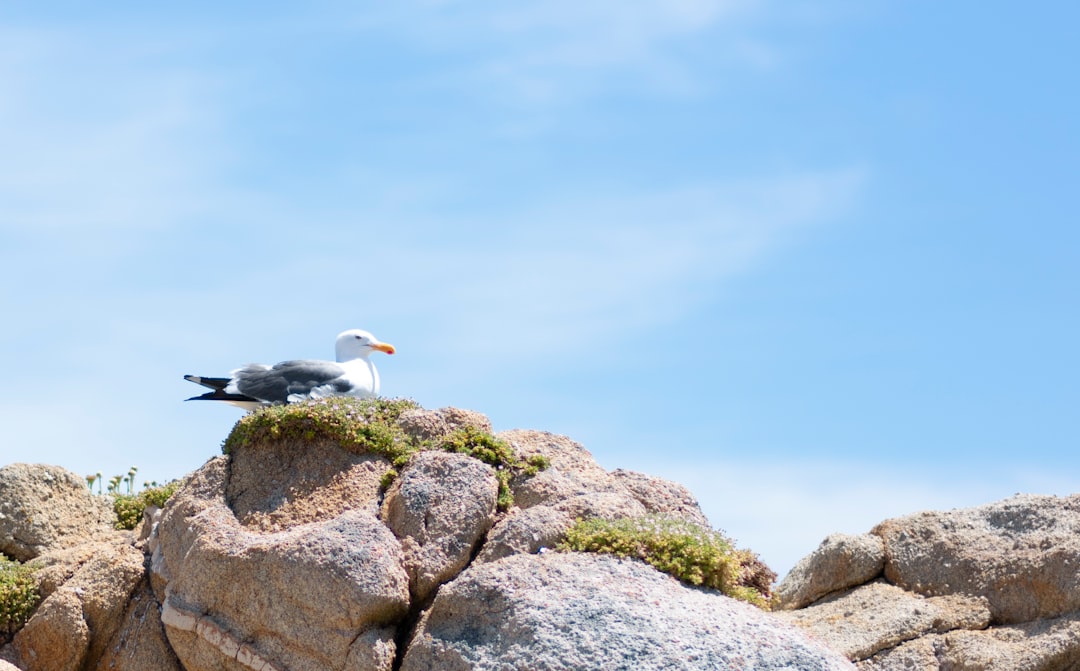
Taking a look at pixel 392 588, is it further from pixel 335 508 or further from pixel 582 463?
pixel 582 463

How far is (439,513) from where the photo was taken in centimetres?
1193

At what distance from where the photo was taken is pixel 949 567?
1517 centimetres

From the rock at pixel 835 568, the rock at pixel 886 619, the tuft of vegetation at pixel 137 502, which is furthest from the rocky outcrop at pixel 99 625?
the rock at pixel 835 568

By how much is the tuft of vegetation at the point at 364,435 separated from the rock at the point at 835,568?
15.3ft

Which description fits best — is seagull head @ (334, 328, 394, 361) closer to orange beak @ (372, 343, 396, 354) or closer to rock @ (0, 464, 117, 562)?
orange beak @ (372, 343, 396, 354)

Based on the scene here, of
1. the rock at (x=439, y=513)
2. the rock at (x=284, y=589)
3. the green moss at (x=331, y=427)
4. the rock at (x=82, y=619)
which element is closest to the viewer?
the rock at (x=284, y=589)

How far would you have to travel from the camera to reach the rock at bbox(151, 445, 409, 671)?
11312 mm

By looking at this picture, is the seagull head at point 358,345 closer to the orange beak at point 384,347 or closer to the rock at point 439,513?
the orange beak at point 384,347

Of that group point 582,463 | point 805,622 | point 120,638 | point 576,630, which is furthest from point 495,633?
point 805,622

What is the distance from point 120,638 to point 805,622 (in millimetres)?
7701

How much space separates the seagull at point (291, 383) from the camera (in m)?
16.4

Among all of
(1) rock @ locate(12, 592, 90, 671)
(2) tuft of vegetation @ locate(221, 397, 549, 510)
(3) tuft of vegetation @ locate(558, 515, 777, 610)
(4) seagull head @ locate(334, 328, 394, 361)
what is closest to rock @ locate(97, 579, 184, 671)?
(1) rock @ locate(12, 592, 90, 671)

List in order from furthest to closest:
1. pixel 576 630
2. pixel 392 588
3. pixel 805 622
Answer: pixel 805 622 → pixel 392 588 → pixel 576 630

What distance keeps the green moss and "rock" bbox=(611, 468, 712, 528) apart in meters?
2.37
